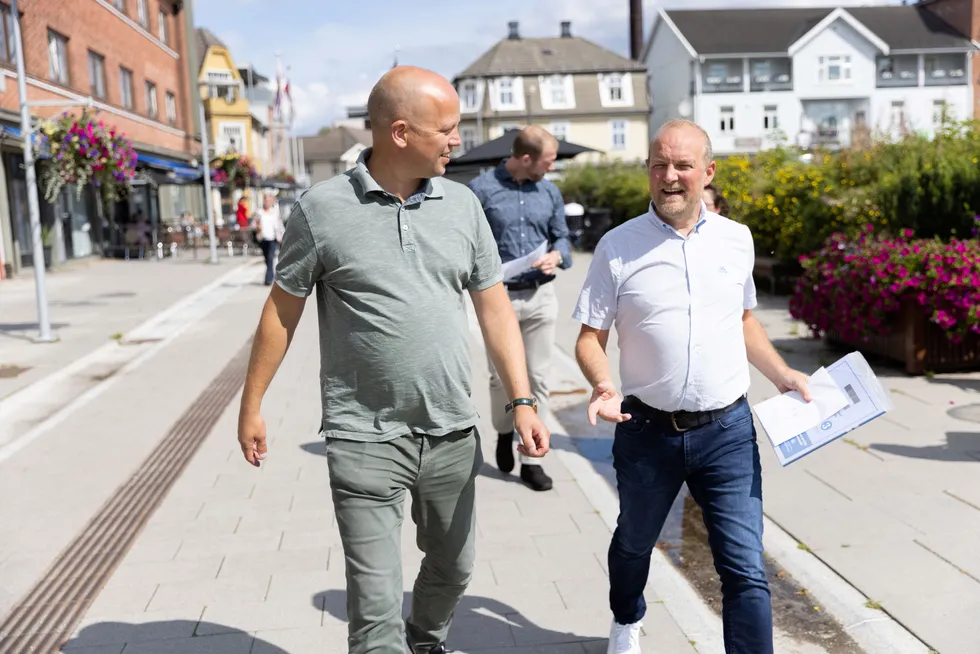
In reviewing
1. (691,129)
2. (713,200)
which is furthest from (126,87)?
(691,129)

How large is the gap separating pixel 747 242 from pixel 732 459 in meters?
0.67

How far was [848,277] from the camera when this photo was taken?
872 centimetres

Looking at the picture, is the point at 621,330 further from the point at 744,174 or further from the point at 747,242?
the point at 744,174

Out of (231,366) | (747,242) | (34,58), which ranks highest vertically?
(34,58)

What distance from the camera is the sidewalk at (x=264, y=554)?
3742 mm

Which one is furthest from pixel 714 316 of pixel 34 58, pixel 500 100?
pixel 500 100

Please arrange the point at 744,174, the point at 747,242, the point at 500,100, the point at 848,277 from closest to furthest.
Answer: the point at 747,242 < the point at 848,277 < the point at 744,174 < the point at 500,100

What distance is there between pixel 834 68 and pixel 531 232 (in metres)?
60.5

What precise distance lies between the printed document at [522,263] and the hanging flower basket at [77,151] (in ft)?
29.8

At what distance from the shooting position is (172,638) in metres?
3.75

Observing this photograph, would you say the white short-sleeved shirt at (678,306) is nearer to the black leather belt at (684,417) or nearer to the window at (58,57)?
the black leather belt at (684,417)

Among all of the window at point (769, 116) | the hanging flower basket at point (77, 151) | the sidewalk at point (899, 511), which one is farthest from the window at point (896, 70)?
the sidewalk at point (899, 511)

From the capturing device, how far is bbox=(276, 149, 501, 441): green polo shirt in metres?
2.70

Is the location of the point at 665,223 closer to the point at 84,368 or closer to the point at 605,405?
the point at 605,405
